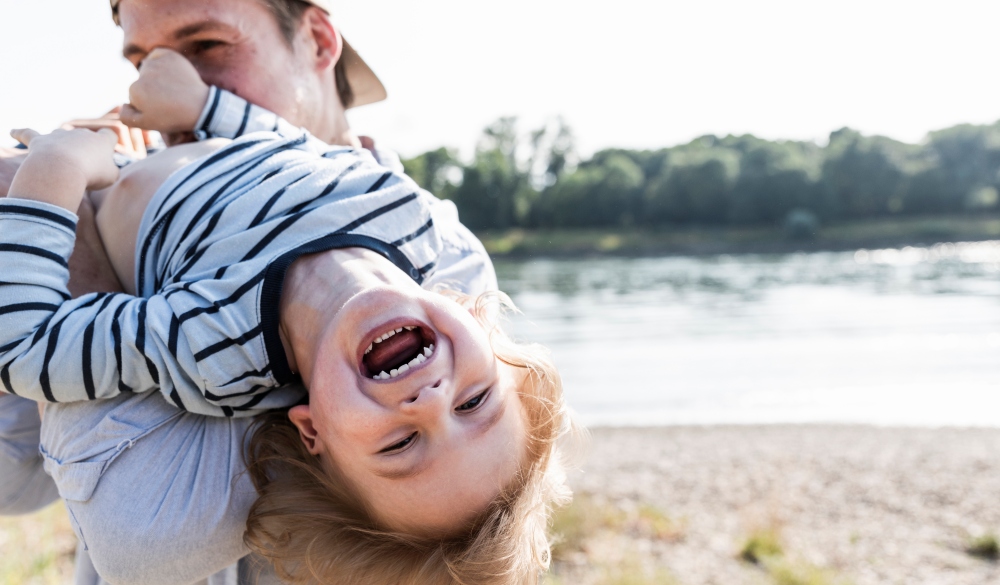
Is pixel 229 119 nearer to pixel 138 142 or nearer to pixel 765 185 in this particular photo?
pixel 138 142

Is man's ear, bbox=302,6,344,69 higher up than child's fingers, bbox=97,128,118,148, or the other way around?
man's ear, bbox=302,6,344,69

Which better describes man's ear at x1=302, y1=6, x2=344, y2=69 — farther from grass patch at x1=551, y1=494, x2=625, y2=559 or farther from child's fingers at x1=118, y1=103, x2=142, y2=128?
grass patch at x1=551, y1=494, x2=625, y2=559

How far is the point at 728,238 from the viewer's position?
62375mm

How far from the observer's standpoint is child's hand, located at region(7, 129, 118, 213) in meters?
1.70

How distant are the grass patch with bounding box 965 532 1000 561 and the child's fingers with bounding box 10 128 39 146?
9.56m

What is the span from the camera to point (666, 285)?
45.1 metres

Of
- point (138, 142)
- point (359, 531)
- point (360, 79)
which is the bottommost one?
point (359, 531)

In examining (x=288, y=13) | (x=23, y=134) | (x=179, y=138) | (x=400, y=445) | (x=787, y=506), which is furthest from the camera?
(x=787, y=506)

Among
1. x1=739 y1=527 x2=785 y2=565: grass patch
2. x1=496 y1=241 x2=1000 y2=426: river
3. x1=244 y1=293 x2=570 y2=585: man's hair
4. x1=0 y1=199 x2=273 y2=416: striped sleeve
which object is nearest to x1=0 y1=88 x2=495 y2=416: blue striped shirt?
x1=0 y1=199 x2=273 y2=416: striped sleeve

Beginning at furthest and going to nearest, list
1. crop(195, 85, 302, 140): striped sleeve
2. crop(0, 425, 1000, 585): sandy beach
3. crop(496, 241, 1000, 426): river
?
crop(496, 241, 1000, 426): river < crop(0, 425, 1000, 585): sandy beach < crop(195, 85, 302, 140): striped sleeve

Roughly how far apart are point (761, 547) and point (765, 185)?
191 ft

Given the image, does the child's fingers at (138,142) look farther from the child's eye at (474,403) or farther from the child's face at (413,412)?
the child's eye at (474,403)

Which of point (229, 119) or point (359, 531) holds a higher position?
point (229, 119)

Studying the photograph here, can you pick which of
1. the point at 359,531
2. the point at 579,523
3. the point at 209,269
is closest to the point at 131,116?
the point at 209,269
